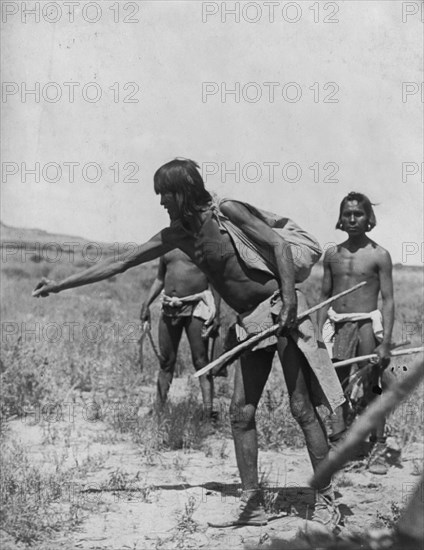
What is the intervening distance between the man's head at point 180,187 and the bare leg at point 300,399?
799 millimetres

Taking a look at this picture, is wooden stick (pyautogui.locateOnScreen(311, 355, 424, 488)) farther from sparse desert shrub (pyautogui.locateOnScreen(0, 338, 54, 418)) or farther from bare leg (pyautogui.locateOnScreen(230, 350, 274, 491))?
sparse desert shrub (pyautogui.locateOnScreen(0, 338, 54, 418))

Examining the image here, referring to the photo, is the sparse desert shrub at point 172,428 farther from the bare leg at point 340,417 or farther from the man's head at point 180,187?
the man's head at point 180,187

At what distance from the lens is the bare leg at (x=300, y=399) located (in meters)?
4.38

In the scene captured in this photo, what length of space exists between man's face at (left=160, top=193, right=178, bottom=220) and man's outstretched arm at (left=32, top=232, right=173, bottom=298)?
228 millimetres

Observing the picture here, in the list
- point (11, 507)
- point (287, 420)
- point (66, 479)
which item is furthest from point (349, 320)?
point (11, 507)

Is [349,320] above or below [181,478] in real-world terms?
above

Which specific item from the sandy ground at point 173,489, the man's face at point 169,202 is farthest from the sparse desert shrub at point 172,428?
the man's face at point 169,202

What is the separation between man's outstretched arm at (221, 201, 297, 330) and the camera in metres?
4.23

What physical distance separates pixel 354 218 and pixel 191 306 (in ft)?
5.74

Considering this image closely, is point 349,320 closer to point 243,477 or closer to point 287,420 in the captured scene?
point 287,420

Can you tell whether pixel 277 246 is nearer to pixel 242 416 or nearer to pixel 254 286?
pixel 254 286

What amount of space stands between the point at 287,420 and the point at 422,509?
5885mm

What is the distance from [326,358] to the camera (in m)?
4.39

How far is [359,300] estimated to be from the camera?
6.02m
